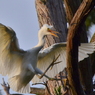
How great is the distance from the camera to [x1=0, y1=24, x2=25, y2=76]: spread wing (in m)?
4.10

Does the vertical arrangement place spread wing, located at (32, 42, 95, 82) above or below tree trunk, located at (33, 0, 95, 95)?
below

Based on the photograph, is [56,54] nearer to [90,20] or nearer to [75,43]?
[75,43]

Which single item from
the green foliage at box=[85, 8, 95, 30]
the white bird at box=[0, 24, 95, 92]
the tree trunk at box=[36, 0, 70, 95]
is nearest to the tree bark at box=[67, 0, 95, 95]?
the white bird at box=[0, 24, 95, 92]

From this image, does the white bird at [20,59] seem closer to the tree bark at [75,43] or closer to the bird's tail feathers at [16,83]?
the bird's tail feathers at [16,83]

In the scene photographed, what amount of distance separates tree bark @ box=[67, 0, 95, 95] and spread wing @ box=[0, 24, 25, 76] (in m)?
0.76

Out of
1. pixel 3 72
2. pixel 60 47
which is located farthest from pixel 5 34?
pixel 60 47

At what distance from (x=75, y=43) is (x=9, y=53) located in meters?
1.02

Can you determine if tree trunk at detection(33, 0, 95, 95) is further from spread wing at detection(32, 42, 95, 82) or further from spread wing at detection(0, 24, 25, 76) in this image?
spread wing at detection(0, 24, 25, 76)

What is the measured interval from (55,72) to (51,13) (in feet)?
3.38

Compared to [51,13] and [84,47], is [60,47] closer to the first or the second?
[84,47]

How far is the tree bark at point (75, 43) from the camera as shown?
3.37 meters

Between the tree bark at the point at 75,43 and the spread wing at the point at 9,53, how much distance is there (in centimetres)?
76

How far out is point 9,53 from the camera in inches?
170

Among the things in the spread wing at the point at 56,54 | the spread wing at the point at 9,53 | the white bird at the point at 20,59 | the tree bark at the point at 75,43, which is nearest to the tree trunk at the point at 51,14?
the spread wing at the point at 56,54
